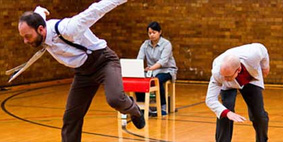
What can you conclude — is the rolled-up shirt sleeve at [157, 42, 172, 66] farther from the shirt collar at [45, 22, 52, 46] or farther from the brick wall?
the shirt collar at [45, 22, 52, 46]

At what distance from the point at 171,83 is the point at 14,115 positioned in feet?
7.27

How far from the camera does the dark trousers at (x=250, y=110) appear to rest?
236 inches

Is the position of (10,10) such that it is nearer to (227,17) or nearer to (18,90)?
(18,90)

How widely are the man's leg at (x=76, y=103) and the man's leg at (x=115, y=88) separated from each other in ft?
0.69

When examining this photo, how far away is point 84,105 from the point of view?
569 cm

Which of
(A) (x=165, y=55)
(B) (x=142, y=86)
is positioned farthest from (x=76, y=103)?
(A) (x=165, y=55)

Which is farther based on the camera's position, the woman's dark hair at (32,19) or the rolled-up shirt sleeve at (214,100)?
the rolled-up shirt sleeve at (214,100)

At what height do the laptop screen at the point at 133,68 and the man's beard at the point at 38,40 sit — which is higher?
the man's beard at the point at 38,40

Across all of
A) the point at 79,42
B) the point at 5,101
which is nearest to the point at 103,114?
A: the point at 5,101

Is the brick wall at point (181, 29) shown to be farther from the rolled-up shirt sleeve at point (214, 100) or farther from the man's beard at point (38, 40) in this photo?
the man's beard at point (38, 40)

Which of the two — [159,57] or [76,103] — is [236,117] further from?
[159,57]

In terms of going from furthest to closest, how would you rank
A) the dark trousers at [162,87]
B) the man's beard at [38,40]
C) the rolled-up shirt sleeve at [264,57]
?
1. the dark trousers at [162,87]
2. the rolled-up shirt sleeve at [264,57]
3. the man's beard at [38,40]

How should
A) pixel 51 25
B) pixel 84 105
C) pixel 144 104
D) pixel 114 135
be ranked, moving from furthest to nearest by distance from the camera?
pixel 144 104 → pixel 114 135 → pixel 84 105 → pixel 51 25

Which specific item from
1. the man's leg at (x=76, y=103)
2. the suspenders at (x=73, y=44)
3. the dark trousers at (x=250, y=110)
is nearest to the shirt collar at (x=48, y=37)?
the suspenders at (x=73, y=44)
